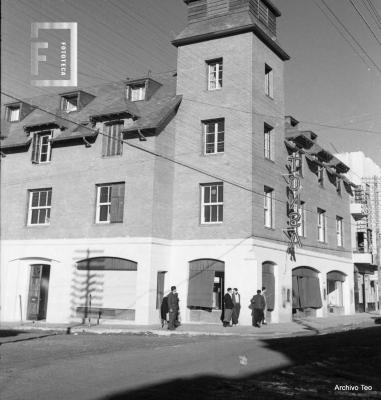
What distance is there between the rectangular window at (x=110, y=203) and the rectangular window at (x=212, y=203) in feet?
13.1

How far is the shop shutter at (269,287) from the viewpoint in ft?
80.5

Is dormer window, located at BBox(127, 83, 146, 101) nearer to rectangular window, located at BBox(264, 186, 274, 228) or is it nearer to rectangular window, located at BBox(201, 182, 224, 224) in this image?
rectangular window, located at BBox(201, 182, 224, 224)

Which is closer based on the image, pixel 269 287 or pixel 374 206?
pixel 269 287

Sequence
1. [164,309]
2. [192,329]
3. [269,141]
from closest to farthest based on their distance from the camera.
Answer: [192,329] < [164,309] < [269,141]

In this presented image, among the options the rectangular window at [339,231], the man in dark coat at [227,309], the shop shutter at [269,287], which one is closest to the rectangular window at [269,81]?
the shop shutter at [269,287]

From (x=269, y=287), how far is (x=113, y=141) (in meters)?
10.6

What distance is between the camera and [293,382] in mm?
8828

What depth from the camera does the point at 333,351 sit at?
12.9 meters

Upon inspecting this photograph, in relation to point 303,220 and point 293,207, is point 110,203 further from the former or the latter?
point 303,220

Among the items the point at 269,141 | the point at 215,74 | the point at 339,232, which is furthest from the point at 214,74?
the point at 339,232

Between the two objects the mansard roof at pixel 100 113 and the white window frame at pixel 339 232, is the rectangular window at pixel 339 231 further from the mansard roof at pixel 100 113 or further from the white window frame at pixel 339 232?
the mansard roof at pixel 100 113

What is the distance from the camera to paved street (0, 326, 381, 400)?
26.2 feet

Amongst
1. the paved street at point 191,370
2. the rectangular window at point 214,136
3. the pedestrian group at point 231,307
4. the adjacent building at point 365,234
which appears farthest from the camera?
the adjacent building at point 365,234

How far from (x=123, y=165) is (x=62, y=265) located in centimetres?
597
